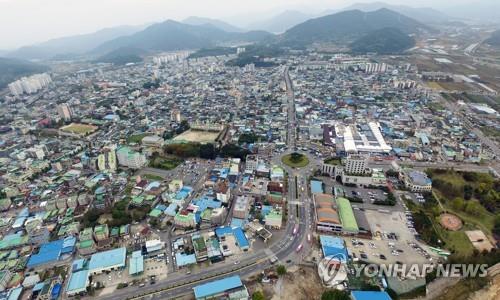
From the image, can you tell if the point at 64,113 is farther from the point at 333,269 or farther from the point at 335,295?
the point at 335,295

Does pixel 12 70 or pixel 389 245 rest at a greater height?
pixel 12 70

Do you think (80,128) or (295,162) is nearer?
(295,162)

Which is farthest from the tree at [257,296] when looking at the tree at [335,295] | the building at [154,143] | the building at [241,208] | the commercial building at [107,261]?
the building at [154,143]

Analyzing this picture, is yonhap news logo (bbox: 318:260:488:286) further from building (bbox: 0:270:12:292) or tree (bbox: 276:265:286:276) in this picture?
building (bbox: 0:270:12:292)

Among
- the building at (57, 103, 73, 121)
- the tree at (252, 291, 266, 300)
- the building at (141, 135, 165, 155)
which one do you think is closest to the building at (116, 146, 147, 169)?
the building at (141, 135, 165, 155)

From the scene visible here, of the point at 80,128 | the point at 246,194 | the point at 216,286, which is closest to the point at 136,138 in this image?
the point at 80,128

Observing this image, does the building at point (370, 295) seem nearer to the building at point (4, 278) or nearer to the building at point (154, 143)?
the building at point (4, 278)
